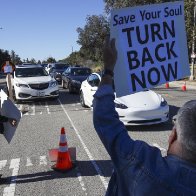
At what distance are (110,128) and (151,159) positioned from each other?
0.27 metres

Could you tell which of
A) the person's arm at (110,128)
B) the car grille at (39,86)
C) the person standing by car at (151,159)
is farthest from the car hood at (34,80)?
the person standing by car at (151,159)

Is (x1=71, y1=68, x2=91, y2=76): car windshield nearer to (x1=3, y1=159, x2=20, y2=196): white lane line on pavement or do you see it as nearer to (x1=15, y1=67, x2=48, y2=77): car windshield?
(x1=15, y1=67, x2=48, y2=77): car windshield

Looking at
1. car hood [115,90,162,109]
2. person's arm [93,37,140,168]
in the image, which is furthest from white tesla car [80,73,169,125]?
person's arm [93,37,140,168]

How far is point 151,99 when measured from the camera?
11.1 meters

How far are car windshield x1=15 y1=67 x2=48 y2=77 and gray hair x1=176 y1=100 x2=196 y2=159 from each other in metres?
17.9

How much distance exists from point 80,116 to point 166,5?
1019 centimetres

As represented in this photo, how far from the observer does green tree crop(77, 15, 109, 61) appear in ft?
196

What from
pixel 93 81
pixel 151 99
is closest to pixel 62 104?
pixel 93 81

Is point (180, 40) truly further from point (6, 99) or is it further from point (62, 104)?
point (62, 104)

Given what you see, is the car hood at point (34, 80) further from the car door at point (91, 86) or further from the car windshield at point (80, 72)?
the car windshield at point (80, 72)

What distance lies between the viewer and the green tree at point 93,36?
59656 mm

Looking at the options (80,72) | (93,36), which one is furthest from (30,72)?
(93,36)

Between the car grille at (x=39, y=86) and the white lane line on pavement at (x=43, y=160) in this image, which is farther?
the car grille at (x=39, y=86)

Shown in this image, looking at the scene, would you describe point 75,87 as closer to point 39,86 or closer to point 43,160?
point 39,86
